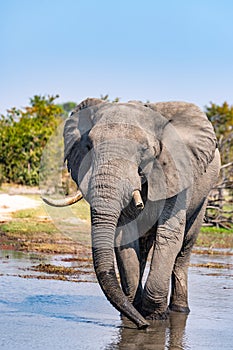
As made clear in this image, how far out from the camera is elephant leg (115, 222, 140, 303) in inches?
307

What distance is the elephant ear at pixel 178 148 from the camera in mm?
7527

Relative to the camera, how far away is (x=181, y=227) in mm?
7863

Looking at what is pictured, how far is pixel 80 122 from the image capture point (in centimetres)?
785

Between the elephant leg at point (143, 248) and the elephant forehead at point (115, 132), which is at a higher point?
the elephant forehead at point (115, 132)

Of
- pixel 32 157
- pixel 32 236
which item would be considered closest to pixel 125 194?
pixel 32 236

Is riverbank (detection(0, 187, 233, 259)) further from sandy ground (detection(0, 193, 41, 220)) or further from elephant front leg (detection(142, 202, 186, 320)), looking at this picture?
elephant front leg (detection(142, 202, 186, 320))

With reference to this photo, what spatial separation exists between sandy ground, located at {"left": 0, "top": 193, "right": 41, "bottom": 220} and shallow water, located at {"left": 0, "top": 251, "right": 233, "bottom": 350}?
30.9 ft

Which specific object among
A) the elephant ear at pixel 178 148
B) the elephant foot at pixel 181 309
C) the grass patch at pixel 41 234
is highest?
the elephant ear at pixel 178 148

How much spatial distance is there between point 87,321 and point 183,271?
6.24ft

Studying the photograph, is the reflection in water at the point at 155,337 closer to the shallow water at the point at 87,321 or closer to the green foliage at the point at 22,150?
the shallow water at the point at 87,321

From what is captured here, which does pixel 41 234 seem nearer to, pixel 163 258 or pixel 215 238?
pixel 215 238

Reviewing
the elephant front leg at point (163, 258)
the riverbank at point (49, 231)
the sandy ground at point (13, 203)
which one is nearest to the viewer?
the elephant front leg at point (163, 258)

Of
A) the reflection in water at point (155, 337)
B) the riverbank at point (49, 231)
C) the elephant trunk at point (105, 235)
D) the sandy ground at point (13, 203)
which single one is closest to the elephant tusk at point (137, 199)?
the elephant trunk at point (105, 235)

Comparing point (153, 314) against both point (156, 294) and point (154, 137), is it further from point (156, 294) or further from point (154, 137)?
point (154, 137)
